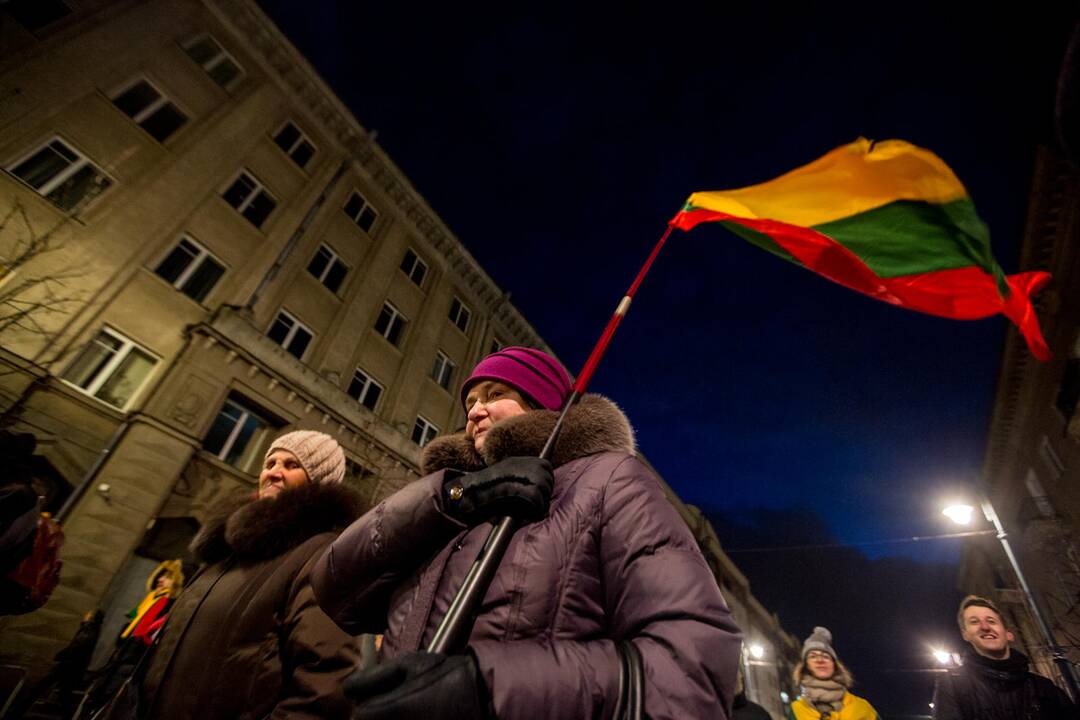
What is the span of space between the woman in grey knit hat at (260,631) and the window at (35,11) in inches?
561

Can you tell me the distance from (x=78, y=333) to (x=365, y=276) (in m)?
8.35

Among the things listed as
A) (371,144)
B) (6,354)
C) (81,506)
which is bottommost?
(81,506)

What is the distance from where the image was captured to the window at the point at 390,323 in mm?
17328

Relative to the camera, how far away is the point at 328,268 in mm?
15695

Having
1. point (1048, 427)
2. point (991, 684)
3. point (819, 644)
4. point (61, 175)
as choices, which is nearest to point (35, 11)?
point (61, 175)

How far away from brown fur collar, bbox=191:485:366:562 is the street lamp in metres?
9.58

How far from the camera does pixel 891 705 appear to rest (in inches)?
3959

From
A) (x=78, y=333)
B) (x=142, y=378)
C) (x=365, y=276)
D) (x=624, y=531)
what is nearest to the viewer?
(x=624, y=531)

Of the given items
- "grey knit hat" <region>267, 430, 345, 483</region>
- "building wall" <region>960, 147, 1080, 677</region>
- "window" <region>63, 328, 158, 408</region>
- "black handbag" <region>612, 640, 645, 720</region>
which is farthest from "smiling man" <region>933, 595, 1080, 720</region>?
"window" <region>63, 328, 158, 408</region>

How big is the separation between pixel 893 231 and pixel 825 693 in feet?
18.2

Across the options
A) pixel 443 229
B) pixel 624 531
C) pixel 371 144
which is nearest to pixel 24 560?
pixel 624 531

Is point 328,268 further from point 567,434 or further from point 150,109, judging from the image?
point 567,434

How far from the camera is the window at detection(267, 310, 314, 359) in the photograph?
13.4 m

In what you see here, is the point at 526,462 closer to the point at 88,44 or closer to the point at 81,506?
the point at 81,506
